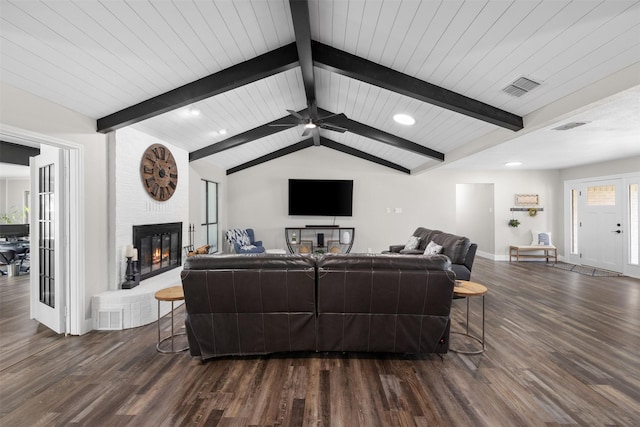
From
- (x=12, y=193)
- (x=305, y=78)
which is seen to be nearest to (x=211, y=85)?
(x=305, y=78)

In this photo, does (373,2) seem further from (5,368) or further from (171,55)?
(5,368)

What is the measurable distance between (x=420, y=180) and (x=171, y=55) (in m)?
6.77

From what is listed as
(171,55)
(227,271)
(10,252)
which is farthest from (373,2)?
(10,252)

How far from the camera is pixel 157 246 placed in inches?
183

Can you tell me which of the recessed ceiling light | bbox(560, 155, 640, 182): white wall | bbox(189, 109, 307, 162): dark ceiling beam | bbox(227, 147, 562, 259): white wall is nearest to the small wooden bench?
bbox(227, 147, 562, 259): white wall

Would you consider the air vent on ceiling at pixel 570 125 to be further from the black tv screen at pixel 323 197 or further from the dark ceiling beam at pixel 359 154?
the black tv screen at pixel 323 197

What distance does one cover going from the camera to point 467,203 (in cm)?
977

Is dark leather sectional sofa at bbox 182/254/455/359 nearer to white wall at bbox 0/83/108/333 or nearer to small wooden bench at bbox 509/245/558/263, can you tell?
white wall at bbox 0/83/108/333

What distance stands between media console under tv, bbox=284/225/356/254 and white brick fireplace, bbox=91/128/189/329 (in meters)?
3.86

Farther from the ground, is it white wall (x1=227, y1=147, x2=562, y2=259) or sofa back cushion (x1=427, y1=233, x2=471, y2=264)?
white wall (x1=227, y1=147, x2=562, y2=259)

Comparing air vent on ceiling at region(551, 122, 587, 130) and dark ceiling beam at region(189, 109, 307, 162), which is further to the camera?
dark ceiling beam at region(189, 109, 307, 162)

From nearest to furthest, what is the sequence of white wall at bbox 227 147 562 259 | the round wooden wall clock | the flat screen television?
the round wooden wall clock < the flat screen television < white wall at bbox 227 147 562 259

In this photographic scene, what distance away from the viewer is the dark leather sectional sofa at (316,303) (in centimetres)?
262

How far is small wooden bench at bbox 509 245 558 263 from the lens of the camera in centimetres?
765
